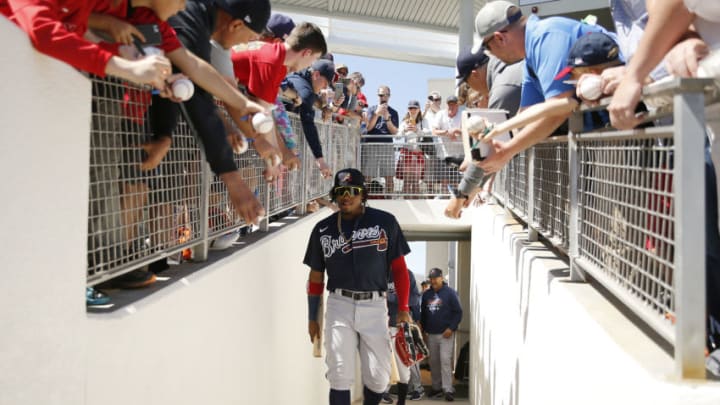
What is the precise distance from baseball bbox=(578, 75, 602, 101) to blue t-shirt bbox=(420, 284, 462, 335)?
32.1 ft

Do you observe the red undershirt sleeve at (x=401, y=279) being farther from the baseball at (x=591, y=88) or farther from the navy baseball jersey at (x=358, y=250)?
the baseball at (x=591, y=88)

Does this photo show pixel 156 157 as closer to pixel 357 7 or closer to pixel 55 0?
pixel 55 0

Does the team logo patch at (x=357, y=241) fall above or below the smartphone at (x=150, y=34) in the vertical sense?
below

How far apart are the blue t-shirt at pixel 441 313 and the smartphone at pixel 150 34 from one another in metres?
10.00

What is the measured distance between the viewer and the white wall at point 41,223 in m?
1.79

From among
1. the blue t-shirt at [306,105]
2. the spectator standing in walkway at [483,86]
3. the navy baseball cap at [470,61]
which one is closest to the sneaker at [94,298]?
the spectator standing in walkway at [483,86]

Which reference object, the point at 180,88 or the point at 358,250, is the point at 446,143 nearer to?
the point at 358,250

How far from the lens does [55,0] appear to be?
6.84 ft

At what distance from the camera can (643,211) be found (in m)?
2.15

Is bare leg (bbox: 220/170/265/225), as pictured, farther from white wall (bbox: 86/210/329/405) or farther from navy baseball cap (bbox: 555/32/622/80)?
navy baseball cap (bbox: 555/32/622/80)

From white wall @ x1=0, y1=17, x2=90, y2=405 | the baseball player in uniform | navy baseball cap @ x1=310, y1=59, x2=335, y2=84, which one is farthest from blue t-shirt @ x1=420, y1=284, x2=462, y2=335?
white wall @ x1=0, y1=17, x2=90, y2=405

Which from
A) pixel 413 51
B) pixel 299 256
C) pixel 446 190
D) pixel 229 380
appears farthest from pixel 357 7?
pixel 229 380

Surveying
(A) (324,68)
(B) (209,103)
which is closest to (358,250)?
(A) (324,68)

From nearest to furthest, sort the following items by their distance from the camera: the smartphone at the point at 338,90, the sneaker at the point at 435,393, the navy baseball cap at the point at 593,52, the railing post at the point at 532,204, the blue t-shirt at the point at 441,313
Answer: the navy baseball cap at the point at 593,52
the railing post at the point at 532,204
the smartphone at the point at 338,90
the sneaker at the point at 435,393
the blue t-shirt at the point at 441,313
